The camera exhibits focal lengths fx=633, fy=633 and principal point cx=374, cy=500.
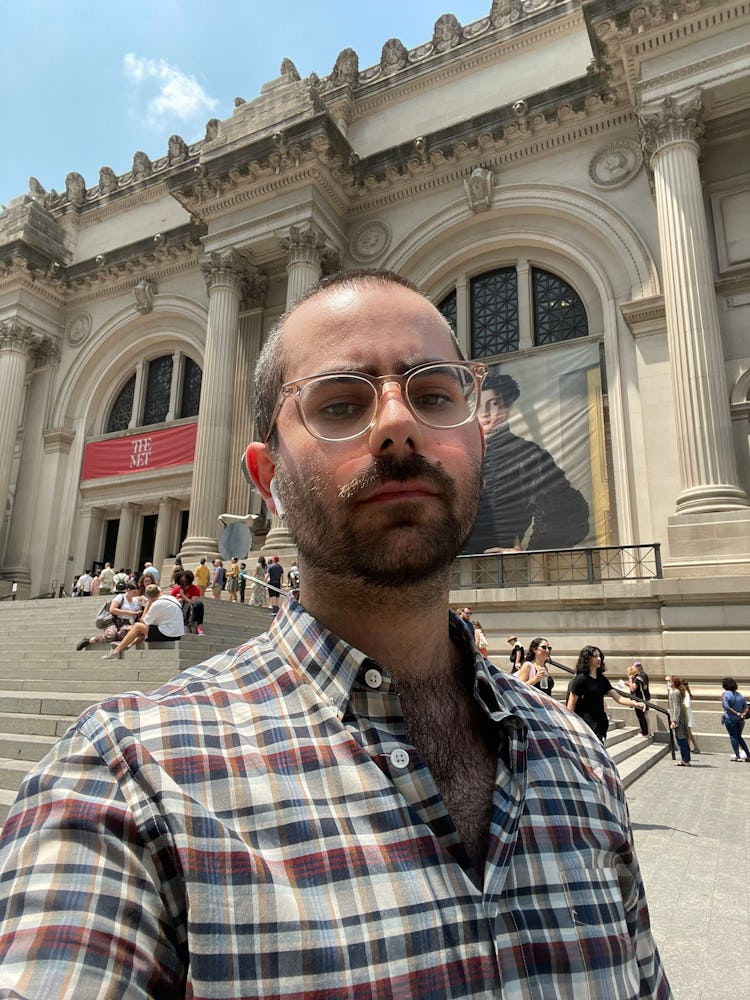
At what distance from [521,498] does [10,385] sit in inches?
747

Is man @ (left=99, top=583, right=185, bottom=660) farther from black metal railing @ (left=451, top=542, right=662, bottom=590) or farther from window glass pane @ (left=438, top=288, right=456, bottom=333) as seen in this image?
window glass pane @ (left=438, top=288, right=456, bottom=333)

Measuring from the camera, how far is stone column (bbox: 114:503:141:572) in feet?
73.9

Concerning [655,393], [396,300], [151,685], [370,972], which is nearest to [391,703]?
[370,972]

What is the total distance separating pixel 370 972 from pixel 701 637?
11977 mm

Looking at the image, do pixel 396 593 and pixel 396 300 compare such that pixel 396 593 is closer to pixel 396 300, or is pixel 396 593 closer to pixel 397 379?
→ pixel 397 379

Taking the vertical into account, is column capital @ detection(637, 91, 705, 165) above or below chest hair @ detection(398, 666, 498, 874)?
above

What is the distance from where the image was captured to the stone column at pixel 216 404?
1773 centimetres

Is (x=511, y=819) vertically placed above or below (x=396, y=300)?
below

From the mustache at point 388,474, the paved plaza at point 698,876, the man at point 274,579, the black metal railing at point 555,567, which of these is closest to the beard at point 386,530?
the mustache at point 388,474

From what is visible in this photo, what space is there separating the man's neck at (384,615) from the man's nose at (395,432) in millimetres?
235

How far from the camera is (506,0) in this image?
20.4m

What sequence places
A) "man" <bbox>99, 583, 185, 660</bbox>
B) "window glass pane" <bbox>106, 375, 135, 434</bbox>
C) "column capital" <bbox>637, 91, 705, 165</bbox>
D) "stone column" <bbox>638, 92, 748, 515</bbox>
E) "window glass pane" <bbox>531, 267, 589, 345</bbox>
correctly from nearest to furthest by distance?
1. "man" <bbox>99, 583, 185, 660</bbox>
2. "stone column" <bbox>638, 92, 748, 515</bbox>
3. "column capital" <bbox>637, 91, 705, 165</bbox>
4. "window glass pane" <bbox>531, 267, 589, 345</bbox>
5. "window glass pane" <bbox>106, 375, 135, 434</bbox>

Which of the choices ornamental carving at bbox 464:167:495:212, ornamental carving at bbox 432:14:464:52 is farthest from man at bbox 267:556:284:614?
ornamental carving at bbox 432:14:464:52

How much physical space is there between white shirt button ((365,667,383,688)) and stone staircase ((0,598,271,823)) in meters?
4.42
